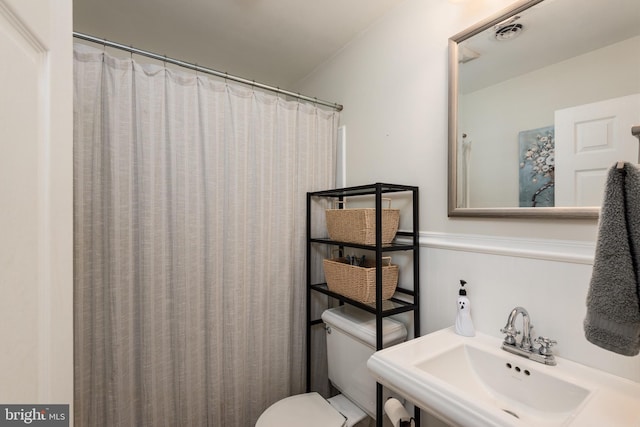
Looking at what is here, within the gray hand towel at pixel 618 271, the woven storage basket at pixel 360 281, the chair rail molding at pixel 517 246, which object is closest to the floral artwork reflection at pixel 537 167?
the chair rail molding at pixel 517 246

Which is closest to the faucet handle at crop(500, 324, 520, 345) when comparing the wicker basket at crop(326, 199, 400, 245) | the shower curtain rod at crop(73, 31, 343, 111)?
the wicker basket at crop(326, 199, 400, 245)

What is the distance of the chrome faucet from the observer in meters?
0.93

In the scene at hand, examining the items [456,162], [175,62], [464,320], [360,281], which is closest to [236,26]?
[175,62]

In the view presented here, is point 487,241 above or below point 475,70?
below

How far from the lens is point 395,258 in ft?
4.96

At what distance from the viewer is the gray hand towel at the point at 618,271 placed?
1.97 feet

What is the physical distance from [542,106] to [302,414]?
1595 mm

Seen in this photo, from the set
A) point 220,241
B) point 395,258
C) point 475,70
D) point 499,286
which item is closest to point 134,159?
point 220,241

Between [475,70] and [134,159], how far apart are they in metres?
1.52

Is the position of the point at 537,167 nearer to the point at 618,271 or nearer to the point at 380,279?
the point at 618,271

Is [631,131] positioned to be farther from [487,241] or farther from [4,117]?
[4,117]

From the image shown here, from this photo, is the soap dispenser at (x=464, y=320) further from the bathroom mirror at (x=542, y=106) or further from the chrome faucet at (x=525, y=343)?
the bathroom mirror at (x=542, y=106)

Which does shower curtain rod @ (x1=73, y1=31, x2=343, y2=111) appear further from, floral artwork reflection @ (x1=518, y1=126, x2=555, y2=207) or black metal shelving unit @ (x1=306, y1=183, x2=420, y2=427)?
floral artwork reflection @ (x1=518, y1=126, x2=555, y2=207)

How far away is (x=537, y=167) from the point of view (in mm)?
1002
